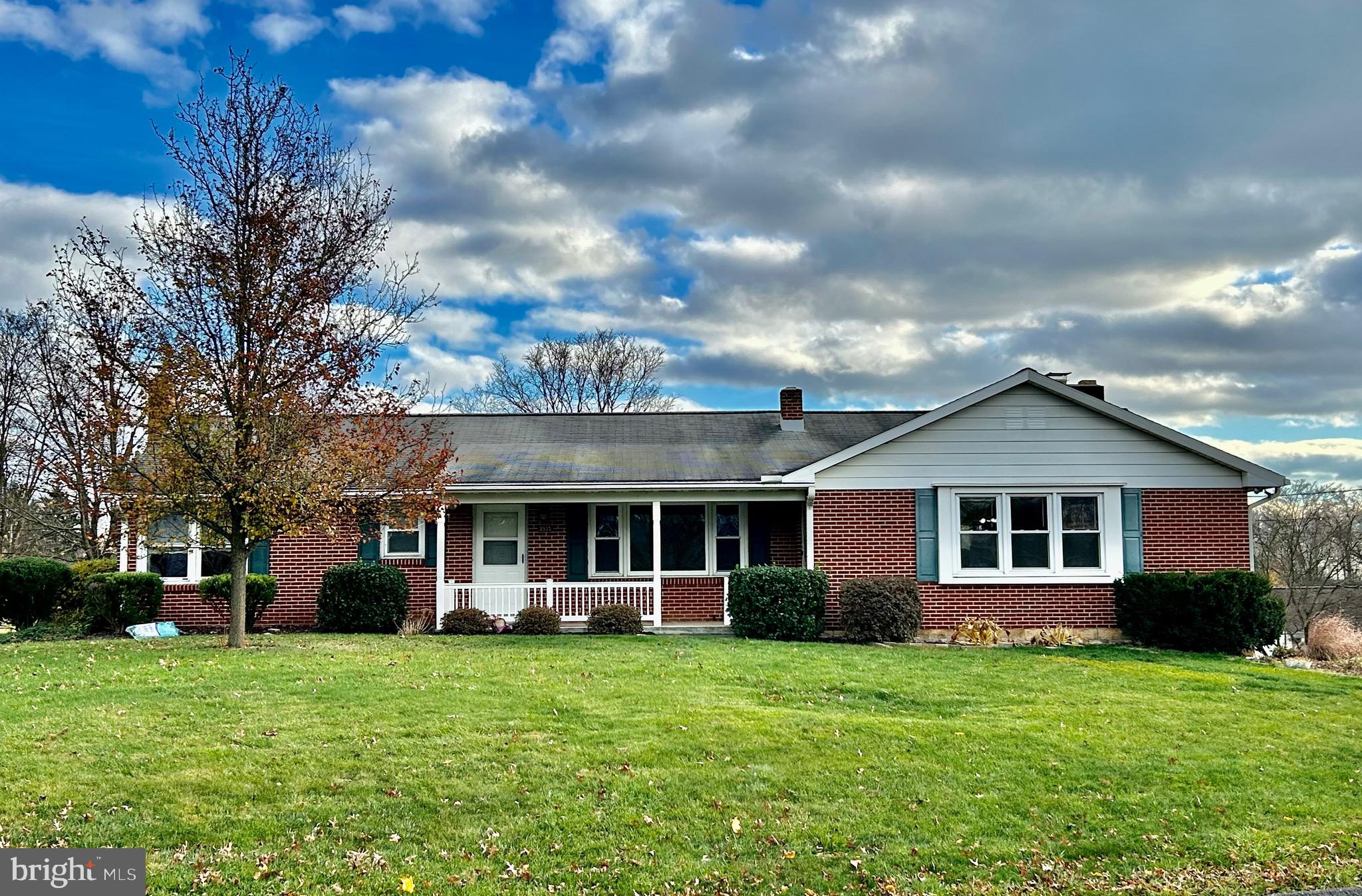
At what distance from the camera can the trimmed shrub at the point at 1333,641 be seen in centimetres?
1548

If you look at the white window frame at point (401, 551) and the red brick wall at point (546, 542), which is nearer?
the white window frame at point (401, 551)

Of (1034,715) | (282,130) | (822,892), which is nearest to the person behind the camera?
(822,892)

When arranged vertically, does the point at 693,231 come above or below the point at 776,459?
above

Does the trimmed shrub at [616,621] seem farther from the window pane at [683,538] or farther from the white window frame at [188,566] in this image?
the white window frame at [188,566]

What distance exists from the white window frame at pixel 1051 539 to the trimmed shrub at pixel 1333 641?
3.13 metres

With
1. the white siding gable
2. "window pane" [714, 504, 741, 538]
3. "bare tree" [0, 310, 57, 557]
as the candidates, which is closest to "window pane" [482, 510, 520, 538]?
"window pane" [714, 504, 741, 538]

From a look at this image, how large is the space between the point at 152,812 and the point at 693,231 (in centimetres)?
1612

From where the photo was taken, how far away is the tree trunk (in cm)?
1381

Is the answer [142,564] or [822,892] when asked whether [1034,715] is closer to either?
[822,892]

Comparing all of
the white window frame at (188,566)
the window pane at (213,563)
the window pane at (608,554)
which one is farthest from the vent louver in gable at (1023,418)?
the white window frame at (188,566)


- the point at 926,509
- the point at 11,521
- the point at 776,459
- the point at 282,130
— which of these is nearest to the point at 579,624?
the point at 776,459

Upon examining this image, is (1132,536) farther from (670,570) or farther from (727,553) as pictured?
(670,570)

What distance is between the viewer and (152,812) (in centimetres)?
618

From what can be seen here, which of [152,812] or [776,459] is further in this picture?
[776,459]
